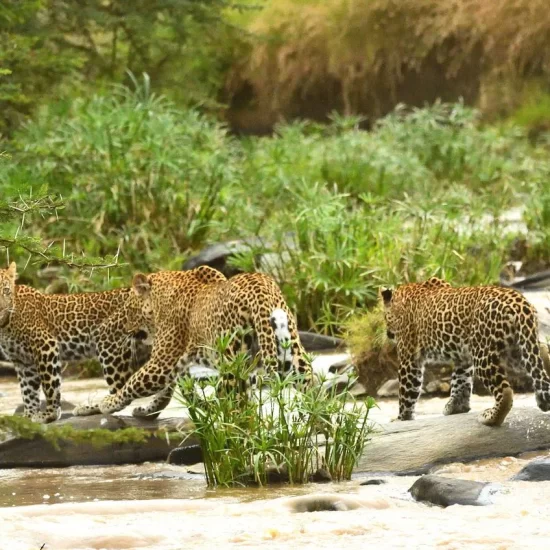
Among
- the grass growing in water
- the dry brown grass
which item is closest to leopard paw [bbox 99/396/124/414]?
the grass growing in water

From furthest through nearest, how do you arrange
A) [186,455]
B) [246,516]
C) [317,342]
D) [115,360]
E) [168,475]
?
[317,342], [115,360], [186,455], [168,475], [246,516]

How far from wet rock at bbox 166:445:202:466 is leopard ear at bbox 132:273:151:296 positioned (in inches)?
56.3

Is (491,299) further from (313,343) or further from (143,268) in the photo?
(143,268)

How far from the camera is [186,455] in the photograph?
9516 mm

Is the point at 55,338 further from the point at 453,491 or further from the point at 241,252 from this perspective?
the point at 241,252

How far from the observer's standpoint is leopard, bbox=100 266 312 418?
30.5 ft

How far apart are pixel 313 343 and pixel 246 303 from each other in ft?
13.0

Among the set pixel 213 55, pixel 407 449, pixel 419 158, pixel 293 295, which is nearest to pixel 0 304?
pixel 407 449

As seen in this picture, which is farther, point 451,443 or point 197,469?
point 197,469

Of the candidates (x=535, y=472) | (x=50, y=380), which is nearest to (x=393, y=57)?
(x=50, y=380)

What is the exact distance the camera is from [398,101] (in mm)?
29938

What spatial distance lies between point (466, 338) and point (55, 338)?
3.02 meters

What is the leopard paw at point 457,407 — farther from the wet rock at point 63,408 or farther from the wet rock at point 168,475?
the wet rock at point 63,408

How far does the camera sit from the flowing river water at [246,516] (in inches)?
271
